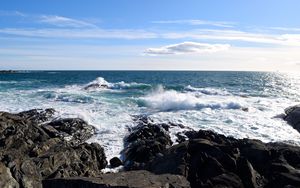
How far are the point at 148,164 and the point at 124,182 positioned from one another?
3511mm

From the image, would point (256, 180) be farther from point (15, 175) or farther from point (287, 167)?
point (15, 175)

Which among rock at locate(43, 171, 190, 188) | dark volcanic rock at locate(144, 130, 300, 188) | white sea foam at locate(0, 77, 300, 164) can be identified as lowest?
white sea foam at locate(0, 77, 300, 164)

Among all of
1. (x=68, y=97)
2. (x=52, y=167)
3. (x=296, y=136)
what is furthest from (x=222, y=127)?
(x=68, y=97)

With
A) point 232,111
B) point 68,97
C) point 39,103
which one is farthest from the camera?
point 68,97

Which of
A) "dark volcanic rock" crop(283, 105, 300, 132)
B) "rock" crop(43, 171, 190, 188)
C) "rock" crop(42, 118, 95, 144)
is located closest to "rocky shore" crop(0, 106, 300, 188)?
"rock" crop(43, 171, 190, 188)

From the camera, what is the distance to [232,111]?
29.1 meters

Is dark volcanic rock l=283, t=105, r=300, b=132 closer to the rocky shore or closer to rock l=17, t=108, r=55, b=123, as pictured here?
the rocky shore

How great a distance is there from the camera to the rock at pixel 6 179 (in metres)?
9.63

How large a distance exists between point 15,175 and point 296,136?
16.2 metres

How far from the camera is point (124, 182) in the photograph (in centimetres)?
949

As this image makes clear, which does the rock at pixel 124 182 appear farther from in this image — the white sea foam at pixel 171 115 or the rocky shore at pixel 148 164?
the white sea foam at pixel 171 115

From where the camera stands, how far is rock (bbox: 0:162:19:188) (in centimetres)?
963

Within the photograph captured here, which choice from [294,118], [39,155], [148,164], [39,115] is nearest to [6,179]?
[39,155]

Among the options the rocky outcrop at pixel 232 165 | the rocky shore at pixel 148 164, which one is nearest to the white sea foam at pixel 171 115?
the rocky shore at pixel 148 164
